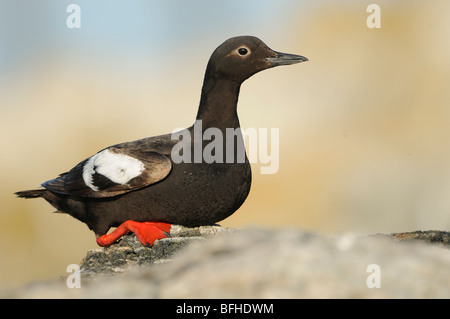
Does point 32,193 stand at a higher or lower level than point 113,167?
lower

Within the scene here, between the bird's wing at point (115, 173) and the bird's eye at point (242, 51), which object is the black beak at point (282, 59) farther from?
the bird's wing at point (115, 173)

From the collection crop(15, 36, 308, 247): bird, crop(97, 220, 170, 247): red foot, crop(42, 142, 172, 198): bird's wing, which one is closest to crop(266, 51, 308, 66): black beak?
crop(15, 36, 308, 247): bird

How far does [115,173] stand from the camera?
6.24 metres

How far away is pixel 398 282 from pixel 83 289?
1688 millimetres

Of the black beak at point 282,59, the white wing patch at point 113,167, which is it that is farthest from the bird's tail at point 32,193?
the black beak at point 282,59

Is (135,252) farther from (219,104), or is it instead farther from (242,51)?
(242,51)

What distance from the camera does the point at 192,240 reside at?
223 inches

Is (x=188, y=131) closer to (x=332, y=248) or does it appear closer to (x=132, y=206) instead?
(x=132, y=206)

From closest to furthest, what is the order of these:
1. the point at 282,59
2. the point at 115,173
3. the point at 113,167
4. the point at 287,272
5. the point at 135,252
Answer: the point at 287,272, the point at 135,252, the point at 115,173, the point at 113,167, the point at 282,59

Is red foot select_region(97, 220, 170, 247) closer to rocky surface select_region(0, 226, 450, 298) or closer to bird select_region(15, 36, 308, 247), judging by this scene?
bird select_region(15, 36, 308, 247)

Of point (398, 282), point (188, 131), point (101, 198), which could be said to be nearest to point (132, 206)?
point (101, 198)

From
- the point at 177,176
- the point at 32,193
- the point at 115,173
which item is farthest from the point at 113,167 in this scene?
the point at 32,193

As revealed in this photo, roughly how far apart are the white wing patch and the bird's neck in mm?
816

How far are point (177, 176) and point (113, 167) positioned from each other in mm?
835
